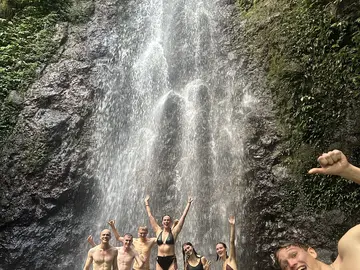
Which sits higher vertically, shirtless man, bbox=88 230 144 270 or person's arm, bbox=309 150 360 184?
person's arm, bbox=309 150 360 184

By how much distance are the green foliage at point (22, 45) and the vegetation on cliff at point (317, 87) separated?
25.6ft

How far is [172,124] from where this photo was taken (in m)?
10.6

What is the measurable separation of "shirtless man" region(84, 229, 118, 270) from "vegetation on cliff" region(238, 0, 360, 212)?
4203mm

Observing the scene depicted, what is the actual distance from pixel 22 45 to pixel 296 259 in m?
12.4

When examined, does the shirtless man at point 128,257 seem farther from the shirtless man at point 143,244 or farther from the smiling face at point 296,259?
the smiling face at point 296,259

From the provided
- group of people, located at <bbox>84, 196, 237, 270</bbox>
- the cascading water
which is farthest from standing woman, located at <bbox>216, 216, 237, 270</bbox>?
the cascading water

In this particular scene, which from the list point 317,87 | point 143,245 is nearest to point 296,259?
point 143,245

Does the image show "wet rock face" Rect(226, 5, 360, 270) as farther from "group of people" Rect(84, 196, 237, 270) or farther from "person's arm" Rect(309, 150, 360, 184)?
"person's arm" Rect(309, 150, 360, 184)

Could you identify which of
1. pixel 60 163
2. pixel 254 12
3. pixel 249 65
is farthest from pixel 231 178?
pixel 254 12

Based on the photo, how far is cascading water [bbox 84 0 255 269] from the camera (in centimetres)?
909

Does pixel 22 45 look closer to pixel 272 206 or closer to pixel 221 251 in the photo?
pixel 272 206

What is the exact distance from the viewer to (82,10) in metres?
13.4

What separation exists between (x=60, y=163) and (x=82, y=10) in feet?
22.0

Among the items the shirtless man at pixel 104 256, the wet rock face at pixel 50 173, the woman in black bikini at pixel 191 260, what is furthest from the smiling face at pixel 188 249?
the wet rock face at pixel 50 173
